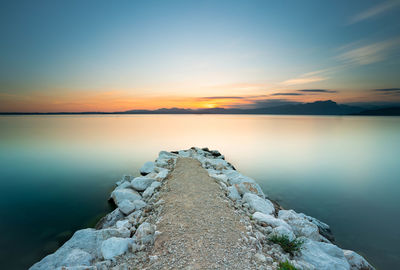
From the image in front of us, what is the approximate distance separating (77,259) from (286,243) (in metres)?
5.27

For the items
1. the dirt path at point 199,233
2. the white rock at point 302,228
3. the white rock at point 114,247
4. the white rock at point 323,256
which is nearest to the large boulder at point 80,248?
the white rock at point 114,247

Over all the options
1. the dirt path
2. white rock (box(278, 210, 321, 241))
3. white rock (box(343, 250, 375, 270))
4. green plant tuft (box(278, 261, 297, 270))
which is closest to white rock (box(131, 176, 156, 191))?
the dirt path

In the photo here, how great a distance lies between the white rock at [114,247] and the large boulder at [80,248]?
0.34 metres

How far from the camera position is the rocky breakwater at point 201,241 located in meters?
4.45

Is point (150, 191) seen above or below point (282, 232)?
below

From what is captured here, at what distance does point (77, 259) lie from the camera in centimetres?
482

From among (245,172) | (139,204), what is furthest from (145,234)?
(245,172)

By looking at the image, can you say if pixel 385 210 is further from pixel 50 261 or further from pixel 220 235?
pixel 50 261

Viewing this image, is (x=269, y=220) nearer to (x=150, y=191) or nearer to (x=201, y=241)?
(x=201, y=241)

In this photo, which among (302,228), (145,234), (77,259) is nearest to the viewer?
(77,259)

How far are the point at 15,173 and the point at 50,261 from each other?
14.3 m

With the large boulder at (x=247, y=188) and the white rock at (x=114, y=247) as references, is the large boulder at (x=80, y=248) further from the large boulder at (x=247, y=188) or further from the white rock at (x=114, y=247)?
the large boulder at (x=247, y=188)

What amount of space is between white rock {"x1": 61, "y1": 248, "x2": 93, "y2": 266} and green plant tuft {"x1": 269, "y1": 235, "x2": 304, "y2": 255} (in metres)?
4.69

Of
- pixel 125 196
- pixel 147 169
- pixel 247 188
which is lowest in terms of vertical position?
pixel 147 169
